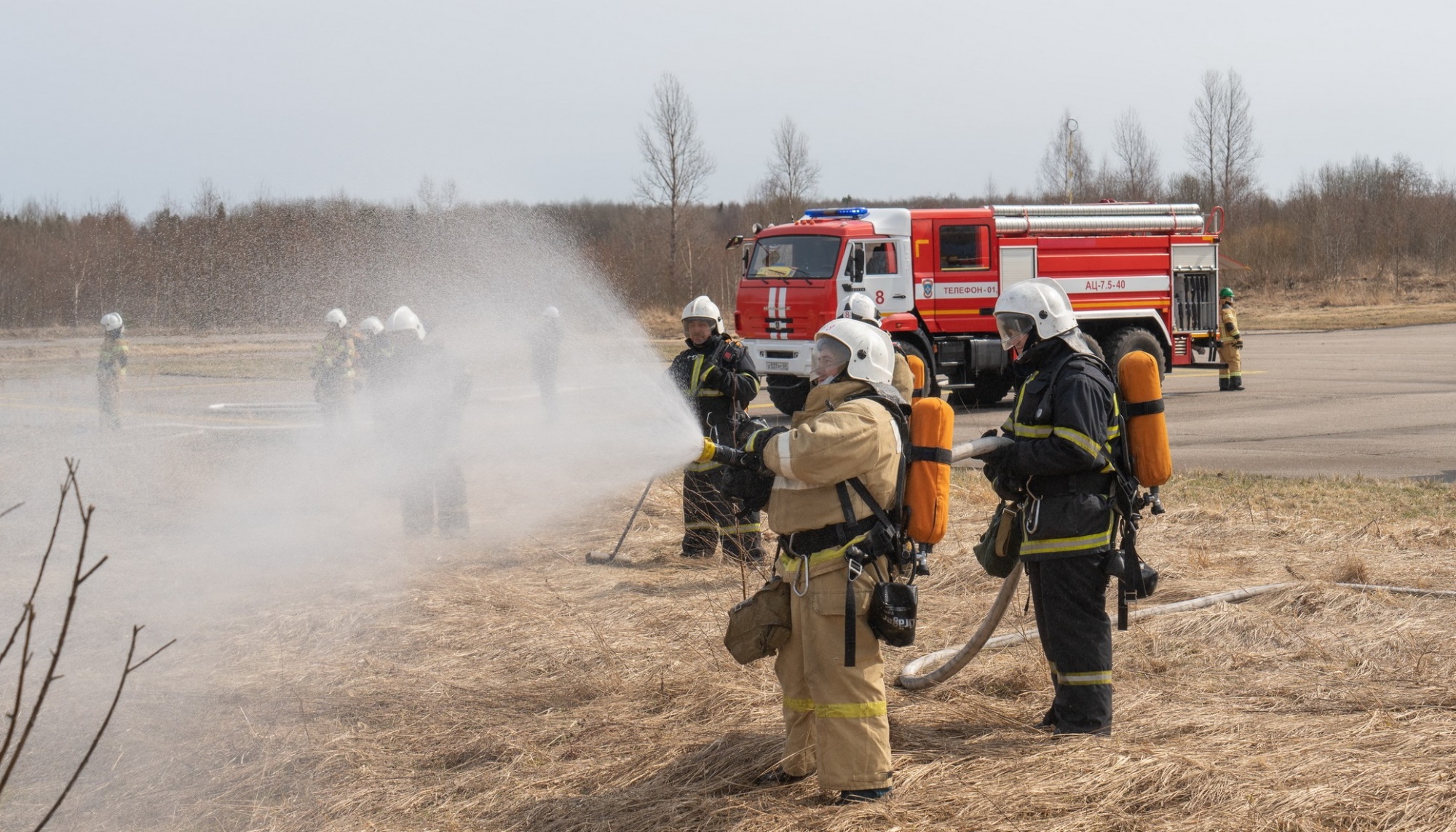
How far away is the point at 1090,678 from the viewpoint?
4188 mm

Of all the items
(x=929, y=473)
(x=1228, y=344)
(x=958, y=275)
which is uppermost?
(x=958, y=275)

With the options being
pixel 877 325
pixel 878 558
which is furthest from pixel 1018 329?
pixel 877 325

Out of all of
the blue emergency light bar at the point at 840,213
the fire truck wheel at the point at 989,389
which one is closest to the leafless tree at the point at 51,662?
the blue emergency light bar at the point at 840,213

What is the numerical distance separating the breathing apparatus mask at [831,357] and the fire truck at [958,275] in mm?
11068

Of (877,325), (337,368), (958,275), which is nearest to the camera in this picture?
(877,325)

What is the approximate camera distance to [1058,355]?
171 inches

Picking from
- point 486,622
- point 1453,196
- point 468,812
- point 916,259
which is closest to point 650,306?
point 916,259

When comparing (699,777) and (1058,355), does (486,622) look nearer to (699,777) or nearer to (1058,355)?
(699,777)

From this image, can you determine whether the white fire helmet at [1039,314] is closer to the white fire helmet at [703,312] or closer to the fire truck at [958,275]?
the white fire helmet at [703,312]

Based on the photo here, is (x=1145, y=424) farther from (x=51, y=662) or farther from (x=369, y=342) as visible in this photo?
(x=369, y=342)

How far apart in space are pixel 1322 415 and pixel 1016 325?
12.0m

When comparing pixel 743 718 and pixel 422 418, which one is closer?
pixel 743 718

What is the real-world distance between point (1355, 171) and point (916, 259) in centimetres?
6374

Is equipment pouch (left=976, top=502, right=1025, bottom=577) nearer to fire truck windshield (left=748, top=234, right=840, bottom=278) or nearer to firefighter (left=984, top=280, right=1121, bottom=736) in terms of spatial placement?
firefighter (left=984, top=280, right=1121, bottom=736)
